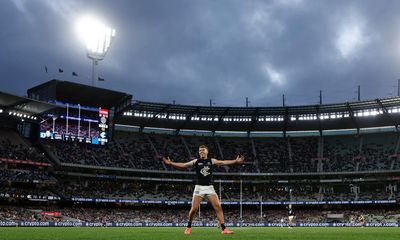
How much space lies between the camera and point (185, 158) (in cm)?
9300

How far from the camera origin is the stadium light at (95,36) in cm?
6794

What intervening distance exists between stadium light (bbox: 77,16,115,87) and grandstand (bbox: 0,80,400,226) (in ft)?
31.7

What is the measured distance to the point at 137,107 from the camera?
89.4 m

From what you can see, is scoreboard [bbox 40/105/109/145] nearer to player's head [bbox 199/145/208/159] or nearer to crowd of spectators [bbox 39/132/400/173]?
crowd of spectators [bbox 39/132/400/173]

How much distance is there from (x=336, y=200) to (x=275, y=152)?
16.2 metres

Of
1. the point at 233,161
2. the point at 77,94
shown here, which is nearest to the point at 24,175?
the point at 77,94

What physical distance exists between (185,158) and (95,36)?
33.8 m

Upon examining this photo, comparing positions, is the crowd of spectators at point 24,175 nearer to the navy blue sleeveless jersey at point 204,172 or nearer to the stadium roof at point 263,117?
the stadium roof at point 263,117

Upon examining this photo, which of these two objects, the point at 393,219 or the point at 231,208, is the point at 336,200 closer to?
the point at 393,219

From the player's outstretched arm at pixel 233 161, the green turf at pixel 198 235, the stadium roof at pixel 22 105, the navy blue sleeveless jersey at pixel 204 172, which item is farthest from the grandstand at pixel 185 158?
the player's outstretched arm at pixel 233 161

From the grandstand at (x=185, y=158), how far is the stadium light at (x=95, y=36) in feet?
31.7

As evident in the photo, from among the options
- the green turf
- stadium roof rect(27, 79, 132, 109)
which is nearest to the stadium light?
stadium roof rect(27, 79, 132, 109)

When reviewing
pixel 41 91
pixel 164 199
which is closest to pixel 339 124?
pixel 164 199

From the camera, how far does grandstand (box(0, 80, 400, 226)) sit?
77.5 meters
